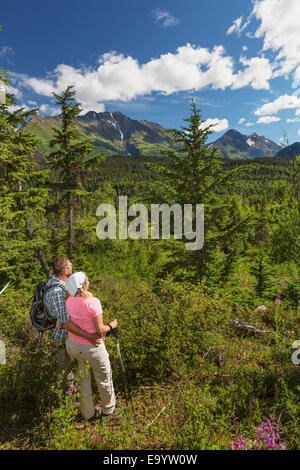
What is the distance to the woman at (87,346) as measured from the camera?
3.11 m

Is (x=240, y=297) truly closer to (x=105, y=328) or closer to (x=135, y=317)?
(x=135, y=317)

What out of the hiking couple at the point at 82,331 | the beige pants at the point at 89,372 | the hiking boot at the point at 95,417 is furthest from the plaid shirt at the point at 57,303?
the hiking boot at the point at 95,417

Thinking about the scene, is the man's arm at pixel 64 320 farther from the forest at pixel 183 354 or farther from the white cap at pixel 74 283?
the forest at pixel 183 354

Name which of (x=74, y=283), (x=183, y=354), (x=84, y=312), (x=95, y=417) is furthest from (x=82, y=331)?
(x=183, y=354)

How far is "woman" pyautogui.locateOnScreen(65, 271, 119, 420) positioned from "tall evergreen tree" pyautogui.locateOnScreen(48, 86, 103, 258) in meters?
9.58

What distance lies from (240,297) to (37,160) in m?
11.9

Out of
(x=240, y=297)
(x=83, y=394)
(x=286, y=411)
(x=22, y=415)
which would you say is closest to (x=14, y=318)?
(x=22, y=415)

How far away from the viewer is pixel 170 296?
232 inches

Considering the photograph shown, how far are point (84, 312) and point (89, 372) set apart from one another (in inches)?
38.1

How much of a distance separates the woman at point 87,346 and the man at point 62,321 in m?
0.08

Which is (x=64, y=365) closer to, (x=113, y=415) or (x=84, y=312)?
(x=113, y=415)

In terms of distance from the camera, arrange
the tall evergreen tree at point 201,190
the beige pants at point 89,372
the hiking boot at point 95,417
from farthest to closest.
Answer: the tall evergreen tree at point 201,190 → the hiking boot at point 95,417 → the beige pants at point 89,372

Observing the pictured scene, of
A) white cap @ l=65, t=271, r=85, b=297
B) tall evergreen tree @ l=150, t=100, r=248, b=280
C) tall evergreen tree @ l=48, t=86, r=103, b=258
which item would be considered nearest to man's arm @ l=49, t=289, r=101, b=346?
white cap @ l=65, t=271, r=85, b=297

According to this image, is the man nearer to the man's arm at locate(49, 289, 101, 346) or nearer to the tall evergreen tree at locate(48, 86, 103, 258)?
the man's arm at locate(49, 289, 101, 346)
